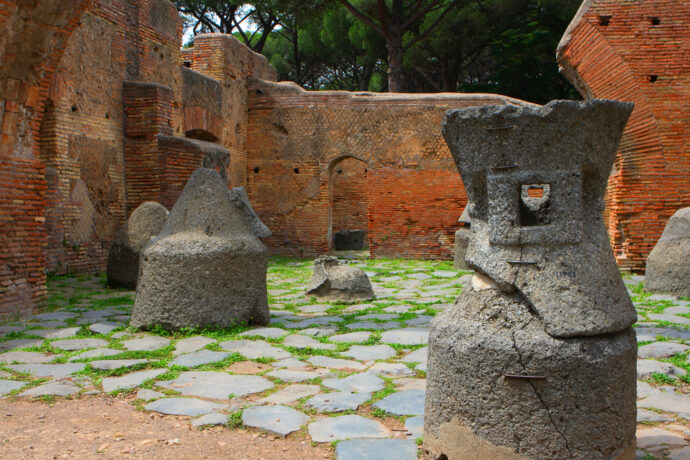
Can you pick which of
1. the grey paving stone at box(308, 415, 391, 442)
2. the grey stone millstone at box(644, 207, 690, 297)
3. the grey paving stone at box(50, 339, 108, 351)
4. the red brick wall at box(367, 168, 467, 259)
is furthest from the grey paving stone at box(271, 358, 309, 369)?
the red brick wall at box(367, 168, 467, 259)

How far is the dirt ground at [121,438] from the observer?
265cm

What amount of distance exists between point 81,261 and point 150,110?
280 cm

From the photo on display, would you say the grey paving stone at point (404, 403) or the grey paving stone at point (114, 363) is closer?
the grey paving stone at point (404, 403)

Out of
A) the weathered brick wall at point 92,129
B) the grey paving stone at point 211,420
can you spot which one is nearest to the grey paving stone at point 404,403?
the grey paving stone at point 211,420

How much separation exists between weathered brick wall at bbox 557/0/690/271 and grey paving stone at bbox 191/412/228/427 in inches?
328

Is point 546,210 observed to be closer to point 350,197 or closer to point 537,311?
point 537,311

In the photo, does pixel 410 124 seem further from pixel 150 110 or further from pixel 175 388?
pixel 175 388

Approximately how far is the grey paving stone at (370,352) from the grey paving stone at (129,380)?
1331 millimetres

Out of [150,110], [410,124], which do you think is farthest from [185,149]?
[410,124]

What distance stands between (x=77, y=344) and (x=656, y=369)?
4.19 m

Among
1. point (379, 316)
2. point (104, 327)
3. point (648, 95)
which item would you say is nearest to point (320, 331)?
point (379, 316)

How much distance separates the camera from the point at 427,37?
70.2 feet

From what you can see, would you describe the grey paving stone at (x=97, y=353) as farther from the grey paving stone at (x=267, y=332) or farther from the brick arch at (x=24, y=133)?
the brick arch at (x=24, y=133)

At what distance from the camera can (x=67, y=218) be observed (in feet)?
29.0
